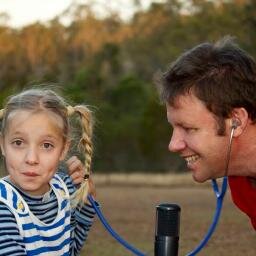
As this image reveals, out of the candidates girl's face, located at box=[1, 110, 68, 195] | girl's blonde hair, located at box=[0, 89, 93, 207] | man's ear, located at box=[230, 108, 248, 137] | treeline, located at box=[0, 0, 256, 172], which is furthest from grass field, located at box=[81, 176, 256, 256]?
girl's face, located at box=[1, 110, 68, 195]

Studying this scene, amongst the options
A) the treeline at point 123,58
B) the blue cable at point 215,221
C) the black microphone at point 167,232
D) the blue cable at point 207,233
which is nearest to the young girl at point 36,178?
the blue cable at point 207,233

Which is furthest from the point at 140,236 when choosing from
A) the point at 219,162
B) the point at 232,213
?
the point at 219,162

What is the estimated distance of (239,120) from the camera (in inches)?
137

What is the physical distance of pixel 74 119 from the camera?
3232 mm

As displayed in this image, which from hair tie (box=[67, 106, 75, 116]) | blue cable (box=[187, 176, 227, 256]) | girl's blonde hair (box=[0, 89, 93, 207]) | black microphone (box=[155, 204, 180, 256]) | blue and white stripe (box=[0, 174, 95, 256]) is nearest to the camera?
blue and white stripe (box=[0, 174, 95, 256])

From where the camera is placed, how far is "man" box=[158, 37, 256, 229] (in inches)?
136

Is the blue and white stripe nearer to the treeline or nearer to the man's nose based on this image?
the man's nose

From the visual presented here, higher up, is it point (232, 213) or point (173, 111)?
point (173, 111)

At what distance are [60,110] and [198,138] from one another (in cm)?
77

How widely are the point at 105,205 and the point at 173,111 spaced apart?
13.8 metres

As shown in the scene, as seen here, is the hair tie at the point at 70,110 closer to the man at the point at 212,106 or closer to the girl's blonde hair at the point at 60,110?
the girl's blonde hair at the point at 60,110

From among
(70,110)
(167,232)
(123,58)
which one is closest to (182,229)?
(167,232)

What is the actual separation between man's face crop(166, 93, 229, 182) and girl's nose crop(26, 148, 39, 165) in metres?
0.88

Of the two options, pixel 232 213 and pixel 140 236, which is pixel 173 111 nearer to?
pixel 140 236
